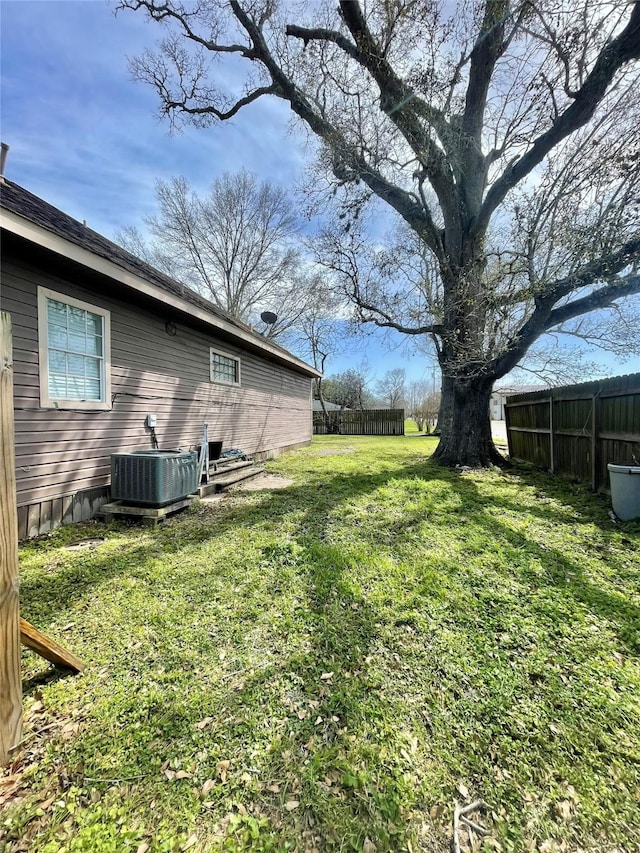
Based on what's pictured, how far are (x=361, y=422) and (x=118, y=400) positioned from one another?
17.6 meters

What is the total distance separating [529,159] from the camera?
6168 mm

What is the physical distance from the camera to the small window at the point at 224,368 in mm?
7238

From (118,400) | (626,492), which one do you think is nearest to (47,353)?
(118,400)

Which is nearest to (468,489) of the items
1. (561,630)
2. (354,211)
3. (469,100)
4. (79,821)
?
(561,630)

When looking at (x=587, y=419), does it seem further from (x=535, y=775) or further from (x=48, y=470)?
(x=48, y=470)

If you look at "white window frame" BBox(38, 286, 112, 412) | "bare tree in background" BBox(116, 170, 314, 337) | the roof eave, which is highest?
"bare tree in background" BBox(116, 170, 314, 337)

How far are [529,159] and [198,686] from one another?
28.7ft

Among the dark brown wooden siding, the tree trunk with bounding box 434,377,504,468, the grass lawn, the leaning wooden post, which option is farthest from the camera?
the tree trunk with bounding box 434,377,504,468

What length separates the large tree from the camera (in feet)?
16.3

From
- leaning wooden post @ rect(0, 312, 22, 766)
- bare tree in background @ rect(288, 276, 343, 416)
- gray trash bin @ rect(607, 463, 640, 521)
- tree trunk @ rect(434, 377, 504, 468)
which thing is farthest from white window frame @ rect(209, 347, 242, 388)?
bare tree in background @ rect(288, 276, 343, 416)

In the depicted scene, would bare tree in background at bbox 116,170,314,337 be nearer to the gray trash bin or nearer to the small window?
the small window

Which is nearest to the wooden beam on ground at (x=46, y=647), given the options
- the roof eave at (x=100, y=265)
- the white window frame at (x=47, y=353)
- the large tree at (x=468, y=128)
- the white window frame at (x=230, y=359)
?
the white window frame at (x=47, y=353)

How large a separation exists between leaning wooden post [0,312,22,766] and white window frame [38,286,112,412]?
9.90ft

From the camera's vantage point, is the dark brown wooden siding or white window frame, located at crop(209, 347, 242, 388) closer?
the dark brown wooden siding
